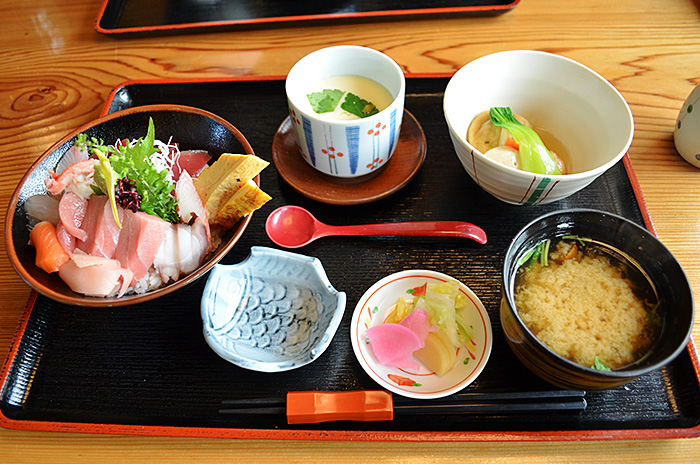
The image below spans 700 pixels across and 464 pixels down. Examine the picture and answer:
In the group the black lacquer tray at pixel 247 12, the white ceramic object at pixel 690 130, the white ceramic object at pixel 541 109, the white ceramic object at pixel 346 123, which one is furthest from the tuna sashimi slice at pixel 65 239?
the white ceramic object at pixel 690 130

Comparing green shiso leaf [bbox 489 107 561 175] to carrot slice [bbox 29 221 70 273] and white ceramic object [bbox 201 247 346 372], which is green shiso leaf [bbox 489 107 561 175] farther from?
carrot slice [bbox 29 221 70 273]

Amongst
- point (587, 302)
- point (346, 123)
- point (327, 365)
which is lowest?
point (327, 365)

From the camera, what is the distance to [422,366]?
96 centimetres

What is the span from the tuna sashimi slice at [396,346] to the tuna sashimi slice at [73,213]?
0.69 meters

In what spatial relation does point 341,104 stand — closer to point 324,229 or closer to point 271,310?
point 324,229

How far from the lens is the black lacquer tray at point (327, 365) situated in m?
0.91

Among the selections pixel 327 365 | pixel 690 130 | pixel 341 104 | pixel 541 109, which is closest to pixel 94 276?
pixel 327 365

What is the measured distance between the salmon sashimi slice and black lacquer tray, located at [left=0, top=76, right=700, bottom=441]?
148mm

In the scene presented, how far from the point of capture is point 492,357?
3.23ft

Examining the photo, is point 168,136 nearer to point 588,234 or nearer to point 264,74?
point 264,74

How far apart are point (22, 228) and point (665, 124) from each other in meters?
1.75

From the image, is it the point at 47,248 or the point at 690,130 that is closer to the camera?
the point at 47,248

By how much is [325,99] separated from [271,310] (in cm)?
59

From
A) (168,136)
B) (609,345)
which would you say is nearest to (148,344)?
(168,136)
